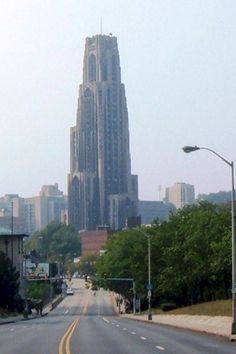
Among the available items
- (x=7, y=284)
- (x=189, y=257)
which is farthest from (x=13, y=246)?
(x=189, y=257)

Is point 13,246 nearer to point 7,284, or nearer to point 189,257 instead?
point 7,284

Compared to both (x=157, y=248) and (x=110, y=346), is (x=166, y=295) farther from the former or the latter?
(x=110, y=346)

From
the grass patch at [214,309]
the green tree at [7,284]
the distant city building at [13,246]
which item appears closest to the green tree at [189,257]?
the grass patch at [214,309]

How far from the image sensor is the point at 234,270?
43656mm

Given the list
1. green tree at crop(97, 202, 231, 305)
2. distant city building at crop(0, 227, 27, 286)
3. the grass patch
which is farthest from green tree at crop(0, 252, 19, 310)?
the grass patch

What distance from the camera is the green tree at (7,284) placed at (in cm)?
11712

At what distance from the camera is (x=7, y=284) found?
4651 inches

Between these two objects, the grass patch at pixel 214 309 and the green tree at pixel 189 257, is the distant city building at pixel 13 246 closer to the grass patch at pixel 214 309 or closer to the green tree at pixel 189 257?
the green tree at pixel 189 257

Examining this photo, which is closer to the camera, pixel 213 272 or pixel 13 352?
pixel 13 352

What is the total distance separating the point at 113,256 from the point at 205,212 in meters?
40.6

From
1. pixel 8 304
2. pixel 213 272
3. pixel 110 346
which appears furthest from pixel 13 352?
pixel 8 304

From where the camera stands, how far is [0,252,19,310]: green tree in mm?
117125

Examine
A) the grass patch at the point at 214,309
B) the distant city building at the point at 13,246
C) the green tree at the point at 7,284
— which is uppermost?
the distant city building at the point at 13,246

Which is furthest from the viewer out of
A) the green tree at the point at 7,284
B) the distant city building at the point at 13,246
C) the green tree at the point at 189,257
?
the distant city building at the point at 13,246
